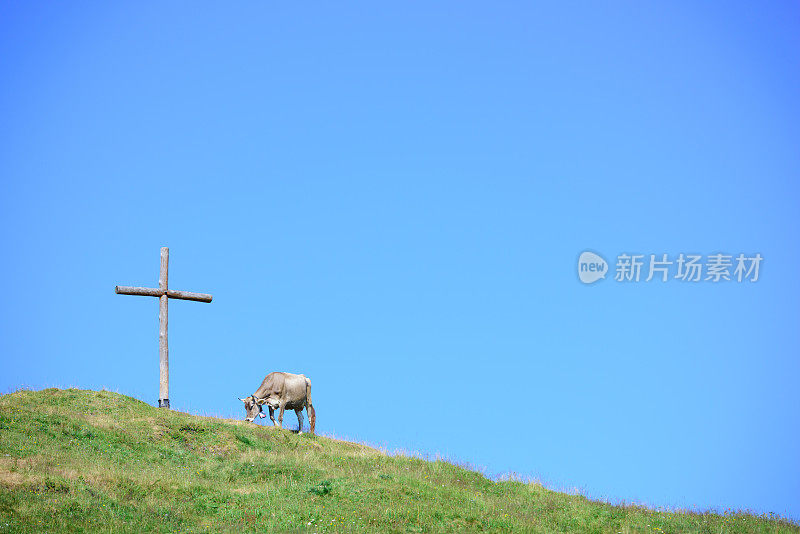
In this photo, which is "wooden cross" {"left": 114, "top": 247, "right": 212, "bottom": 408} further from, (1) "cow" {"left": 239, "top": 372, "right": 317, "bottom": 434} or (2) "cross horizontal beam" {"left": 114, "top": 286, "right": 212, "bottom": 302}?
(1) "cow" {"left": 239, "top": 372, "right": 317, "bottom": 434}

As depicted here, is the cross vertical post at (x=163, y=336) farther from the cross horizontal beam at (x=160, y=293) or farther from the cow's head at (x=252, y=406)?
the cow's head at (x=252, y=406)

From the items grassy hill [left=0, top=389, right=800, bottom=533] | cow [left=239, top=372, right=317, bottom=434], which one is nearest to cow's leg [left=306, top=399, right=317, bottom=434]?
cow [left=239, top=372, right=317, bottom=434]

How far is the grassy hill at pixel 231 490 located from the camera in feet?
63.8

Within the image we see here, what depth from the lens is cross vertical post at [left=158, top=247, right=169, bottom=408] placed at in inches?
1348

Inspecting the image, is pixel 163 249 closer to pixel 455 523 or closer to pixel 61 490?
pixel 61 490

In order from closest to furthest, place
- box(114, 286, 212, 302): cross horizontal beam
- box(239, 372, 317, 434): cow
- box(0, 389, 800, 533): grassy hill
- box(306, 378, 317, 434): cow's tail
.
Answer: box(0, 389, 800, 533): grassy hill < box(114, 286, 212, 302): cross horizontal beam < box(239, 372, 317, 434): cow < box(306, 378, 317, 434): cow's tail

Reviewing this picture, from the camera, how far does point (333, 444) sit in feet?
111

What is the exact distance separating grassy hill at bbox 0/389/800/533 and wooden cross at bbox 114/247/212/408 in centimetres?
363

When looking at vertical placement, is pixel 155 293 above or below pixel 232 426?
above

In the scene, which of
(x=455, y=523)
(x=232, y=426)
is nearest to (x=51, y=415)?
(x=232, y=426)

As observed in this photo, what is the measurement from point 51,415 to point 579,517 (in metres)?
19.3

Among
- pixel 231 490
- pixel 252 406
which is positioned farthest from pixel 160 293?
pixel 231 490

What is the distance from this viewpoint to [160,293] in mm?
34906

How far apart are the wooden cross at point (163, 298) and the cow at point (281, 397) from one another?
12.8 ft
